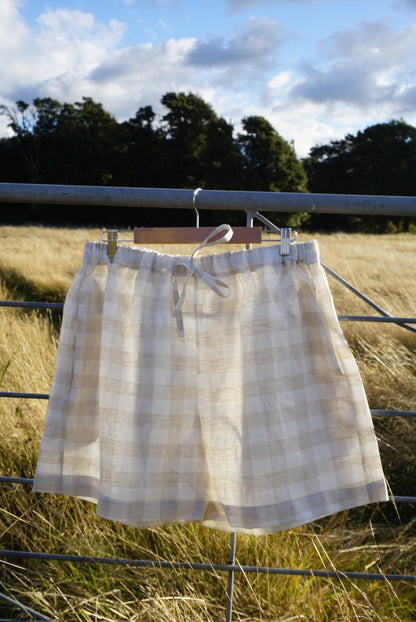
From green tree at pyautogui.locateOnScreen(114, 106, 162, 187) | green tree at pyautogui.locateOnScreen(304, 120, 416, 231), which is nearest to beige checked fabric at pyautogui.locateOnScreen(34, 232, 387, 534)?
green tree at pyautogui.locateOnScreen(114, 106, 162, 187)

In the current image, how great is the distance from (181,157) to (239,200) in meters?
28.7

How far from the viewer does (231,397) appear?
3.34 ft

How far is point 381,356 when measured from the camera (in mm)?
3271

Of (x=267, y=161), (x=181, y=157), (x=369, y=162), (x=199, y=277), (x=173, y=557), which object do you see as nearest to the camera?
(x=199, y=277)

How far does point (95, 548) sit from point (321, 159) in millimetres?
33533

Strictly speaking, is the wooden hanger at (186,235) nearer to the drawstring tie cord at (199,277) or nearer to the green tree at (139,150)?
the drawstring tie cord at (199,277)

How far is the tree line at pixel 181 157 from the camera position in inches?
1048

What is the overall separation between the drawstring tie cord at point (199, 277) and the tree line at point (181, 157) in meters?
23.4

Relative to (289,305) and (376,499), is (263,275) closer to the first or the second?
(289,305)

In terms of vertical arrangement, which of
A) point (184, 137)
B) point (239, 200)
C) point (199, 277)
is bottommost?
point (199, 277)

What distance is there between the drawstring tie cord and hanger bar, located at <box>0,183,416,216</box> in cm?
8

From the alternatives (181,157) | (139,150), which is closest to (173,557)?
(181,157)

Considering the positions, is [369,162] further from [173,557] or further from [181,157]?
[173,557]

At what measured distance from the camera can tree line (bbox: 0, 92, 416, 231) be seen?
26.6 m
